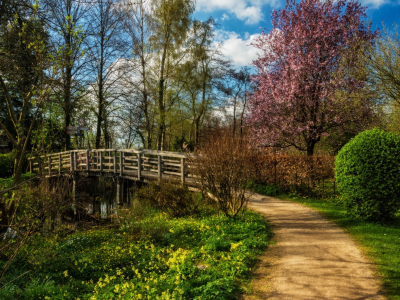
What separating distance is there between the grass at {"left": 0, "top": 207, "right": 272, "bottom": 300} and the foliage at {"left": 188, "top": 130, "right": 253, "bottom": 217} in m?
0.55

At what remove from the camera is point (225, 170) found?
7.19 meters

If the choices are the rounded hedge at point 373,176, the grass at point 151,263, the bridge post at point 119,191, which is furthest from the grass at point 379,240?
the bridge post at point 119,191

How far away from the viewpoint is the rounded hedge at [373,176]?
709 centimetres

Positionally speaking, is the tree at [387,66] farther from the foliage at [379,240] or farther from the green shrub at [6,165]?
the green shrub at [6,165]

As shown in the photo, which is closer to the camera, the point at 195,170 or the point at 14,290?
the point at 14,290

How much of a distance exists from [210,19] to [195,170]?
20032 millimetres

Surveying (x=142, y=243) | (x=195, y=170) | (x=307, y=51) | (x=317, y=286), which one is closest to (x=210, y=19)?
(x=307, y=51)

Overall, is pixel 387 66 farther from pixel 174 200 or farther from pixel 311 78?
pixel 174 200

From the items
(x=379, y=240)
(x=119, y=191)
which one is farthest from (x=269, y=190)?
(x=119, y=191)

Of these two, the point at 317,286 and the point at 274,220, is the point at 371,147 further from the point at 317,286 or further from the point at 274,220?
the point at 317,286

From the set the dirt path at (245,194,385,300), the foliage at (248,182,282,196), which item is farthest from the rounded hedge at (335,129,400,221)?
the foliage at (248,182,282,196)

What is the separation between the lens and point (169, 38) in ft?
66.0

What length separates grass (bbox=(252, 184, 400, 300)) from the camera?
14.3 ft

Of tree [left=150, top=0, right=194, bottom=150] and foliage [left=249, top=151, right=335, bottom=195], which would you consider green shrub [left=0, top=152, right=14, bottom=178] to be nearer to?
tree [left=150, top=0, right=194, bottom=150]
